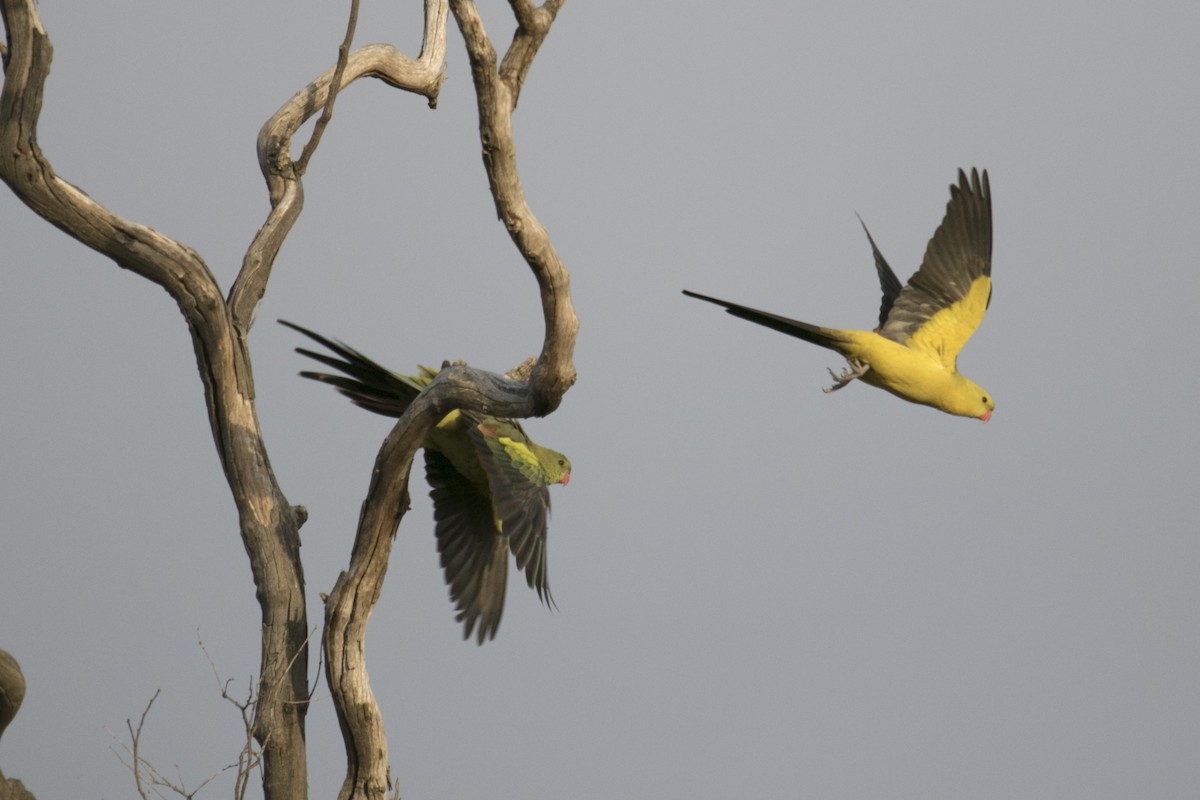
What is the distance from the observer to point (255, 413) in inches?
142

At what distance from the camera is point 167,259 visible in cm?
338

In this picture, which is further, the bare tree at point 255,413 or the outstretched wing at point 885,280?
the outstretched wing at point 885,280

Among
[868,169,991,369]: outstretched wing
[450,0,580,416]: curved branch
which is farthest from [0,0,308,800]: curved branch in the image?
[868,169,991,369]: outstretched wing

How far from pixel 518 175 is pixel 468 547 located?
1.55 m

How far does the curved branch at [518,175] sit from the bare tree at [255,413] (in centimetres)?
18

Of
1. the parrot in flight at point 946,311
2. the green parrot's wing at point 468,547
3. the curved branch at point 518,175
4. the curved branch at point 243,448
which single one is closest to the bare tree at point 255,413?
the curved branch at point 243,448

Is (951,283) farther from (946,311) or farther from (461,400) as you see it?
(461,400)

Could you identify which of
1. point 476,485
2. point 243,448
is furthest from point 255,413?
point 476,485

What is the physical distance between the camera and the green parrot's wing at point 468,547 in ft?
12.8

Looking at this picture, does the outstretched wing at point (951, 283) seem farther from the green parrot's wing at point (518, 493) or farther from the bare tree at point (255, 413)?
the bare tree at point (255, 413)

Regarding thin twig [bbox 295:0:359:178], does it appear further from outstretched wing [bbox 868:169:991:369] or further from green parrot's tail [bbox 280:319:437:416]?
outstretched wing [bbox 868:169:991:369]

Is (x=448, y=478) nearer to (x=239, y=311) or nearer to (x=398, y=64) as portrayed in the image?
(x=239, y=311)

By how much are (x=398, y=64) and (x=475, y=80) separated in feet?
5.10

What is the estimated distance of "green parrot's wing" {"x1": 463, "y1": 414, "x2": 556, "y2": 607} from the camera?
11.1 feet
